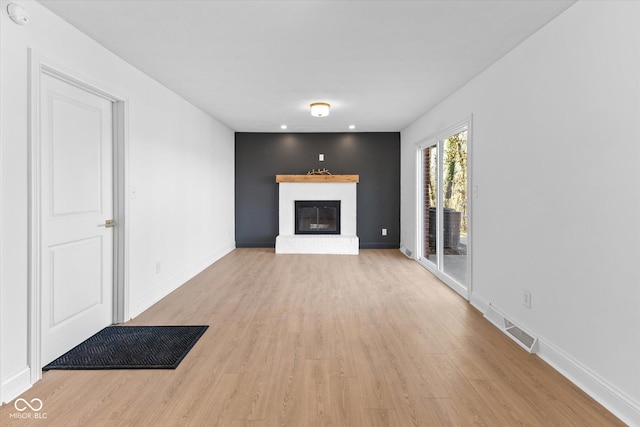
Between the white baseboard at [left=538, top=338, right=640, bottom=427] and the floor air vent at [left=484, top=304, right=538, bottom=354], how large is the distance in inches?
2.1

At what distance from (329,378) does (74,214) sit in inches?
88.0

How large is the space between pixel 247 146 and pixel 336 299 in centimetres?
442

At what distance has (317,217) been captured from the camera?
7.41m

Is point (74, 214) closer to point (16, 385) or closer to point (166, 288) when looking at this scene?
point (16, 385)

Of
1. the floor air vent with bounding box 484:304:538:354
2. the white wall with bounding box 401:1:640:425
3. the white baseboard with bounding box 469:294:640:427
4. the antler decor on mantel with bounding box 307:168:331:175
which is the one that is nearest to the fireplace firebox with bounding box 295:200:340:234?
the antler decor on mantel with bounding box 307:168:331:175

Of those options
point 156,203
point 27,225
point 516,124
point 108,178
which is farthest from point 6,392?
point 516,124

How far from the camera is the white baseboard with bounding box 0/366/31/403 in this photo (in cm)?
202

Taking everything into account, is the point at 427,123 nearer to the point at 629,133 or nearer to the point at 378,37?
the point at 378,37

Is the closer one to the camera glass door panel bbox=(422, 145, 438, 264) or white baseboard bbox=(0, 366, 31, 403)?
white baseboard bbox=(0, 366, 31, 403)

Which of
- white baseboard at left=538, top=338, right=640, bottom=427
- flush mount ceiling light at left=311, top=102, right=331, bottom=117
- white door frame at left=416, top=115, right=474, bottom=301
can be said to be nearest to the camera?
white baseboard at left=538, top=338, right=640, bottom=427

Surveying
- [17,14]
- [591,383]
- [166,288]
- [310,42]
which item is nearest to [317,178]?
[166,288]

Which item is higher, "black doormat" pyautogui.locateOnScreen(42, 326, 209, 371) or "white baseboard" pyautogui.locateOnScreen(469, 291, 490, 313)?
"white baseboard" pyautogui.locateOnScreen(469, 291, 490, 313)

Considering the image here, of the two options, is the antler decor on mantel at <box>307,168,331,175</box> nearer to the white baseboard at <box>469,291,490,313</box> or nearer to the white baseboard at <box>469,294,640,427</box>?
the white baseboard at <box>469,291,490,313</box>

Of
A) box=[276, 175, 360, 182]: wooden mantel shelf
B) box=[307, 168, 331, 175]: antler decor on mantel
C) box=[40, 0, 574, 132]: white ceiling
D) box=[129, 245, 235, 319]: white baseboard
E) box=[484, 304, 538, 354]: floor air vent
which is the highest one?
box=[40, 0, 574, 132]: white ceiling
